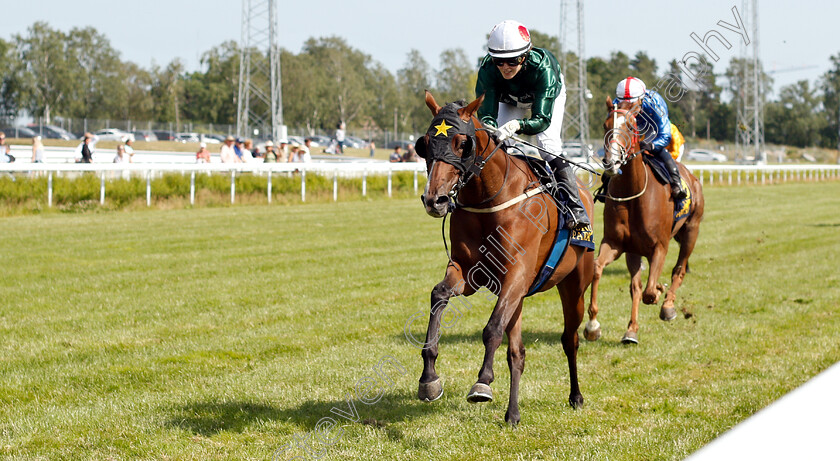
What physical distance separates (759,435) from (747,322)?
21.7ft

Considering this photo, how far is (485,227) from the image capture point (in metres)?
4.54

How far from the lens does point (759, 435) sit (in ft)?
5.44

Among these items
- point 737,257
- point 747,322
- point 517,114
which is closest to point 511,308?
point 517,114

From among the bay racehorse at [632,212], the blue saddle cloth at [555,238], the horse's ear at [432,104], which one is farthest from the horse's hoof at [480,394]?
the bay racehorse at [632,212]

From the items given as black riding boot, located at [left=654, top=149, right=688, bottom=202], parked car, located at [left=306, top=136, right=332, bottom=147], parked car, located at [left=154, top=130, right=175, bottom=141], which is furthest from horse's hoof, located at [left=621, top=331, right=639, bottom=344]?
parked car, located at [left=306, top=136, right=332, bottom=147]

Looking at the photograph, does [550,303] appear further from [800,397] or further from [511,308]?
[800,397]

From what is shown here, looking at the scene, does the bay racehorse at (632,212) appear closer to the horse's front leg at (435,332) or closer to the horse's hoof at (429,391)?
the horse's front leg at (435,332)

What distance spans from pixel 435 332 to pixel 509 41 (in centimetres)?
181

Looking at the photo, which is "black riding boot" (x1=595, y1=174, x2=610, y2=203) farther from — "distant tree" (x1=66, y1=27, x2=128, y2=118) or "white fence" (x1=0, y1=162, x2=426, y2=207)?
"distant tree" (x1=66, y1=27, x2=128, y2=118)

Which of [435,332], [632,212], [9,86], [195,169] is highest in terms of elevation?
[9,86]

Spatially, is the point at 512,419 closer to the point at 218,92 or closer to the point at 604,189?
the point at 604,189

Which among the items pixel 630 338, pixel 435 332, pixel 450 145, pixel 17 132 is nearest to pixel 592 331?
pixel 630 338

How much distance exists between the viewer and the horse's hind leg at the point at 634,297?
23.0 feet

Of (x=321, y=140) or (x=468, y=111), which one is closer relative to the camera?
(x=468, y=111)
